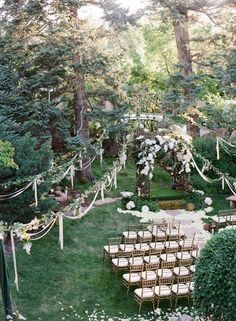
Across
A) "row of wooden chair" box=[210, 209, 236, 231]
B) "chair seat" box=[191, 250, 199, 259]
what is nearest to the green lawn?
"chair seat" box=[191, 250, 199, 259]

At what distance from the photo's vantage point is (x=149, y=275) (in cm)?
1555

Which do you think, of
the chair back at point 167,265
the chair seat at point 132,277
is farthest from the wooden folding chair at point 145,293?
the chair back at point 167,265

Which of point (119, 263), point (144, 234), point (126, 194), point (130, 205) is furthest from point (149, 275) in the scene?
point (126, 194)

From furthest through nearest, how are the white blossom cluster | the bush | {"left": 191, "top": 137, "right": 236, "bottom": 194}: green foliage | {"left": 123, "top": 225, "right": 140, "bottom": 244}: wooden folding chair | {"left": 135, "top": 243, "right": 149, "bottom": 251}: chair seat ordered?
{"left": 191, "top": 137, "right": 236, "bottom": 194}: green foliage, the white blossom cluster, {"left": 123, "top": 225, "right": 140, "bottom": 244}: wooden folding chair, {"left": 135, "top": 243, "right": 149, "bottom": 251}: chair seat, the bush

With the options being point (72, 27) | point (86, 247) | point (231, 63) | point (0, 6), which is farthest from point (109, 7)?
point (86, 247)

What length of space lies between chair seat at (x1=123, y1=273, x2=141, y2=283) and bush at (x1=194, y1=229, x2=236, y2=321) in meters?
4.28

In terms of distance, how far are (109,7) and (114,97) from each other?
12.5ft

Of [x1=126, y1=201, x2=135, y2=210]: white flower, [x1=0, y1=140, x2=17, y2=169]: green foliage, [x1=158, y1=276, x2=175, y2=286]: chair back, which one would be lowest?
[x1=158, y1=276, x2=175, y2=286]: chair back

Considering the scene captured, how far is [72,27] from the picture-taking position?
2202cm

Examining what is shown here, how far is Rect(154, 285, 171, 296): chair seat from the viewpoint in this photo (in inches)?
585

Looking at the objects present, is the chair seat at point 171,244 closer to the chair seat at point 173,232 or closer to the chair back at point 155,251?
the chair back at point 155,251

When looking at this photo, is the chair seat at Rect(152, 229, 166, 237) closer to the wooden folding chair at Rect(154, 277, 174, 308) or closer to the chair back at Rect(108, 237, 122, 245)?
the chair back at Rect(108, 237, 122, 245)

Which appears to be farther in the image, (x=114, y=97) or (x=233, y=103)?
(x=233, y=103)

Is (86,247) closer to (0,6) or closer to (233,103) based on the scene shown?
(0,6)
